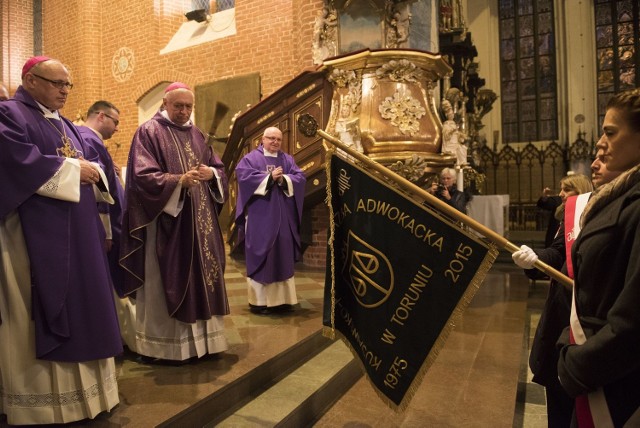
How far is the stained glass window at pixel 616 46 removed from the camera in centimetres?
1452

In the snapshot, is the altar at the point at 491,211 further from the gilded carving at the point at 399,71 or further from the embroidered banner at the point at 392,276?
the embroidered banner at the point at 392,276

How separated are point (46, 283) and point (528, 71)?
1599cm

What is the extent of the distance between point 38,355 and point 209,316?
118 cm

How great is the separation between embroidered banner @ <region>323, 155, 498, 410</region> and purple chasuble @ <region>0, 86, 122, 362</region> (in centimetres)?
117

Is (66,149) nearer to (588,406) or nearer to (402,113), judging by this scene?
(588,406)

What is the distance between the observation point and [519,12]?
15734mm

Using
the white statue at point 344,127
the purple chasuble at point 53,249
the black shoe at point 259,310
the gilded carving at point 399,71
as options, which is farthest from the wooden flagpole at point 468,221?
the gilded carving at point 399,71

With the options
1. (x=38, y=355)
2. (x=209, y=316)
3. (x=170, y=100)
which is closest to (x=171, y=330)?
Result: (x=209, y=316)

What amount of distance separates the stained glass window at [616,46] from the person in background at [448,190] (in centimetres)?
1001

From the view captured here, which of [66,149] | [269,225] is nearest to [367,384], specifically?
[269,225]

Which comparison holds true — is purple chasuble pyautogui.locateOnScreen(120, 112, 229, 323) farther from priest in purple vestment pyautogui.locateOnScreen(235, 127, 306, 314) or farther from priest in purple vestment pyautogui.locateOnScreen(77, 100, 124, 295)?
priest in purple vestment pyautogui.locateOnScreen(235, 127, 306, 314)

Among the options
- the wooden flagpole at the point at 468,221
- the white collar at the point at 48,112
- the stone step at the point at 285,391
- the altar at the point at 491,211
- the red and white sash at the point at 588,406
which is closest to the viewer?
the red and white sash at the point at 588,406

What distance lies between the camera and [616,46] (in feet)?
48.0

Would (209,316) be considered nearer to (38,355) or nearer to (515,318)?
(38,355)
